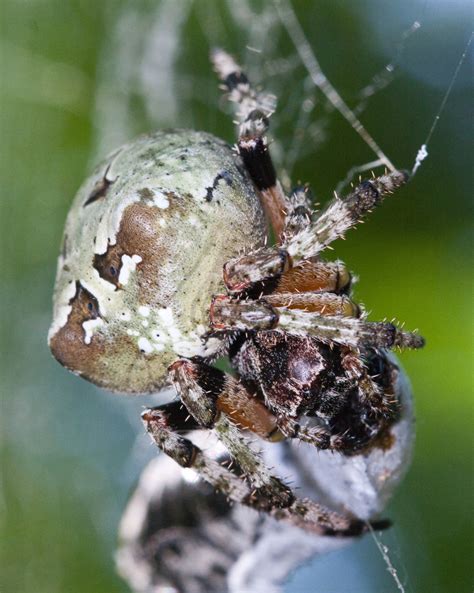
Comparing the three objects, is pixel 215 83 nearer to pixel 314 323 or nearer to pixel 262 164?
pixel 262 164

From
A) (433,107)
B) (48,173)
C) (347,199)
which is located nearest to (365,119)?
(433,107)

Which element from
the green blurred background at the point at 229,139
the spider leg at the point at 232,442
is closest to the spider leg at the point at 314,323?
the spider leg at the point at 232,442

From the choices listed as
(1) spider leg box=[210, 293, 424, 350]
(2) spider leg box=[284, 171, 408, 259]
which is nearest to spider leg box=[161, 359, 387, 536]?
(1) spider leg box=[210, 293, 424, 350]

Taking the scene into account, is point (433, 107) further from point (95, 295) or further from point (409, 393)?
Answer: point (95, 295)

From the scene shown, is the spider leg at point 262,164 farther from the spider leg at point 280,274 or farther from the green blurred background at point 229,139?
the green blurred background at point 229,139

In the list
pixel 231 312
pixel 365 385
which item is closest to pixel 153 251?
pixel 231 312

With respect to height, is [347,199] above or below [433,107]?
below

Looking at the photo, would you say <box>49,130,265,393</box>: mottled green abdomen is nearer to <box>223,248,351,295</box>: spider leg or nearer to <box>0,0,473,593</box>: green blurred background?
<box>223,248,351,295</box>: spider leg
